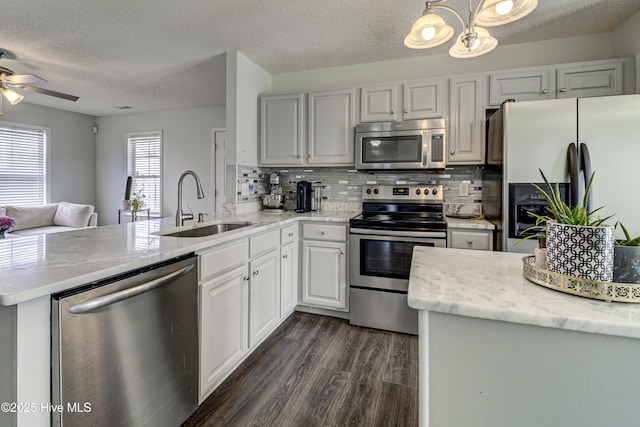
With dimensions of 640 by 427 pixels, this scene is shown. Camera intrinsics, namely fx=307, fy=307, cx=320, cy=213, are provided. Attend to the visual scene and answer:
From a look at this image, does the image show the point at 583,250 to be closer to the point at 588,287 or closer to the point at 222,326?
the point at 588,287

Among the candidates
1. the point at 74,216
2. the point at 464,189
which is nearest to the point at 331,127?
the point at 464,189

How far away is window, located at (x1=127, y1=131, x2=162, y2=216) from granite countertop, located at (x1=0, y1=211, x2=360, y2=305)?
157 inches

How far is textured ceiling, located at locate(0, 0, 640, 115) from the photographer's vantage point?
2225mm

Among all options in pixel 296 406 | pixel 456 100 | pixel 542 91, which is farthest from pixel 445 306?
pixel 542 91

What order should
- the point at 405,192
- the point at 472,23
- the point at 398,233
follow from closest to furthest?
the point at 472,23 → the point at 398,233 → the point at 405,192

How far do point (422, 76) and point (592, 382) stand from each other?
118 inches

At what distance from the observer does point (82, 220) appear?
471cm

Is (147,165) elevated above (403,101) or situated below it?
below

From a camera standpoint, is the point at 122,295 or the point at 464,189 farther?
the point at 464,189

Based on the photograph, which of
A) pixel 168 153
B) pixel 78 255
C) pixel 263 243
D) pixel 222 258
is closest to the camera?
pixel 78 255

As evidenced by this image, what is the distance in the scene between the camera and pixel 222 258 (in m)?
1.72

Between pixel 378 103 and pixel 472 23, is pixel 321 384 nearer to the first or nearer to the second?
pixel 472 23

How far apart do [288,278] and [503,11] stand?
223cm

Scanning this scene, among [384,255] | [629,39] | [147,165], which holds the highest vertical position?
[629,39]
